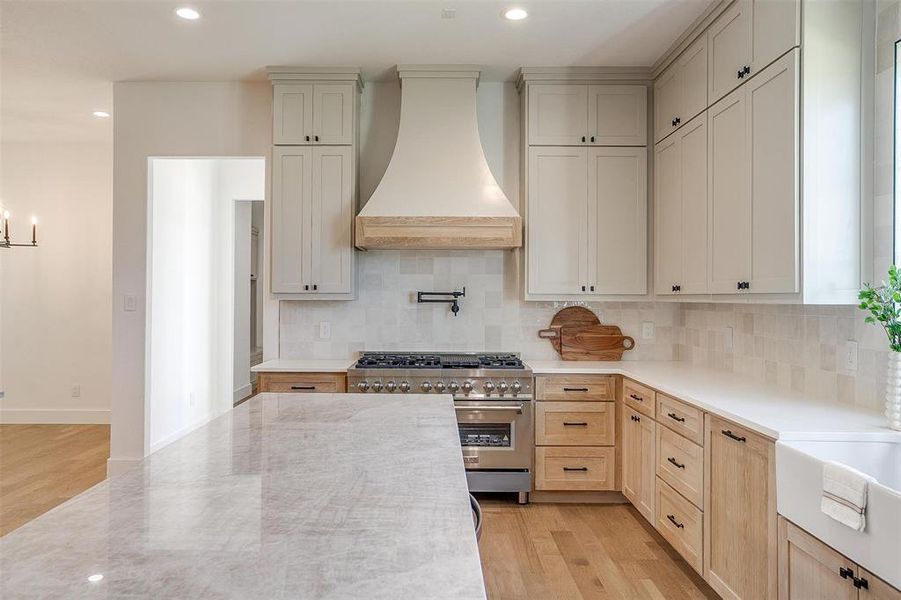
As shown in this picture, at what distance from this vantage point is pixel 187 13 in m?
2.91

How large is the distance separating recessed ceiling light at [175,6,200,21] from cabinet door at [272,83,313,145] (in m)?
0.76

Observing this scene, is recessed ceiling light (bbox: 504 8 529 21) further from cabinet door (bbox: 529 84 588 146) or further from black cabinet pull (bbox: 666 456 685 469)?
black cabinet pull (bbox: 666 456 685 469)

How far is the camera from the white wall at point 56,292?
5.54 m

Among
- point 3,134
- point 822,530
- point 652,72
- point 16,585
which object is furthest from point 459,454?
point 3,134

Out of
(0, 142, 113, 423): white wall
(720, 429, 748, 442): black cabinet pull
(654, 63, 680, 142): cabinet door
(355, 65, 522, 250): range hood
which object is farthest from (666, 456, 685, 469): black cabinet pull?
(0, 142, 113, 423): white wall

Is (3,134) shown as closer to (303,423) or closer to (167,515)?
(303,423)

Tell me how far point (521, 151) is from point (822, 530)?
9.51ft

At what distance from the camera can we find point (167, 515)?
103cm

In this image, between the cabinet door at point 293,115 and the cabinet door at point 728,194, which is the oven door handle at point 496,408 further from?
the cabinet door at point 293,115

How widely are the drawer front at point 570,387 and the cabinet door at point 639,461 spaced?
0.22 metres

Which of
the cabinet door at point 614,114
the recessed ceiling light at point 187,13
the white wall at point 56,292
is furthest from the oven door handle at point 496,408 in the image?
the white wall at point 56,292

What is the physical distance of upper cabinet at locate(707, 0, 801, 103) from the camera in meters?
2.24

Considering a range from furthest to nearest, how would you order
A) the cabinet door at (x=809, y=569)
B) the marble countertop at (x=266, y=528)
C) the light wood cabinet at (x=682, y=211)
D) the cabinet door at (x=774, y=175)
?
the light wood cabinet at (x=682, y=211), the cabinet door at (x=774, y=175), the cabinet door at (x=809, y=569), the marble countertop at (x=266, y=528)

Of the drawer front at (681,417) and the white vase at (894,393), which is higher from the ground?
the white vase at (894,393)
